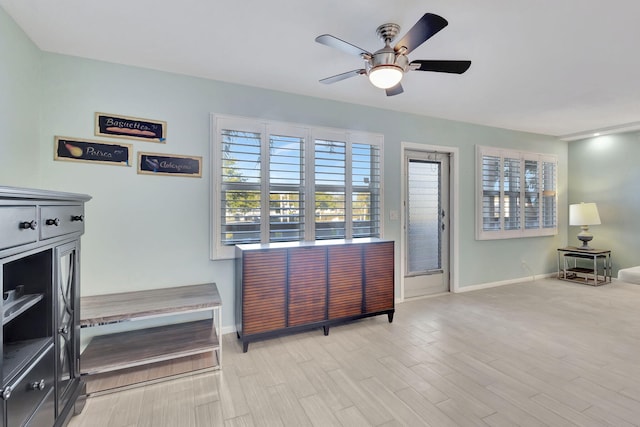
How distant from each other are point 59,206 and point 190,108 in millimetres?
1624

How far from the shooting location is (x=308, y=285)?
9.41 feet

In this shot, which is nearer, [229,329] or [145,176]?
[145,176]

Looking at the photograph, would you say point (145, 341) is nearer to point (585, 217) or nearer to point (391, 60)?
point (391, 60)

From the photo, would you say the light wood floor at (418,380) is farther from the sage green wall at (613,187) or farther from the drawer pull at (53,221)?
the sage green wall at (613,187)

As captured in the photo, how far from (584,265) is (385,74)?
19.1 feet

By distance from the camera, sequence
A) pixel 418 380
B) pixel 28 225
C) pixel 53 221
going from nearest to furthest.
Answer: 1. pixel 28 225
2. pixel 53 221
3. pixel 418 380

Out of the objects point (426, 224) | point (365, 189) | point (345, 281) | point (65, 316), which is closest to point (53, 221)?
point (65, 316)

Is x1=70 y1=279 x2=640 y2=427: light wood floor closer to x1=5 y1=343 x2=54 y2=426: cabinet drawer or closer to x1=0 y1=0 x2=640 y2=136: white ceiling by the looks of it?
x1=5 y1=343 x2=54 y2=426: cabinet drawer

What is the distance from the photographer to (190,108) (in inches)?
112

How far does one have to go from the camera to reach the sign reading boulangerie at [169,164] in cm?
269

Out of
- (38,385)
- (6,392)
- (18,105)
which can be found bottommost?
(38,385)

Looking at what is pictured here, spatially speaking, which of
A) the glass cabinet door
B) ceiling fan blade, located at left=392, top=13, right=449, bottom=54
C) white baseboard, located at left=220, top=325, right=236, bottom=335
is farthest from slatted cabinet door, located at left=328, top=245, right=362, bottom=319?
the glass cabinet door

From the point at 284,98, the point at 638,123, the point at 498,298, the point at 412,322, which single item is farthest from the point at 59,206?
the point at 638,123

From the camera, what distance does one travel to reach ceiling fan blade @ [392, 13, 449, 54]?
5.14ft
